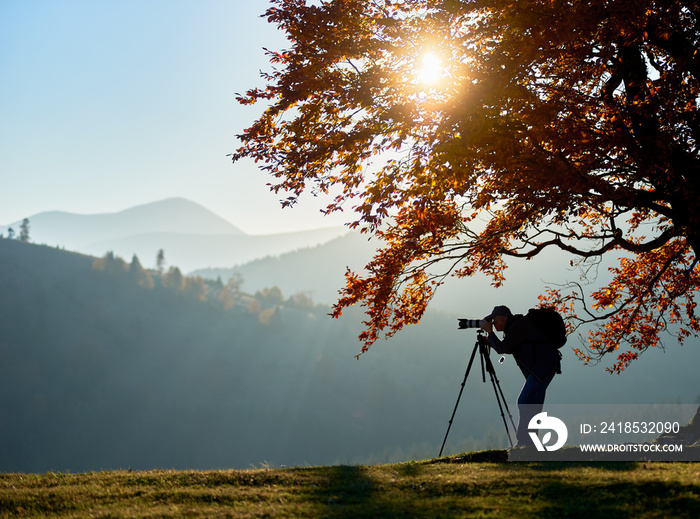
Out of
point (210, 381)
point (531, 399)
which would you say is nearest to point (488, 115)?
point (531, 399)

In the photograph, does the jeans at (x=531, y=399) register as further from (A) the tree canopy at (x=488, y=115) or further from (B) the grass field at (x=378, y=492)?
(A) the tree canopy at (x=488, y=115)

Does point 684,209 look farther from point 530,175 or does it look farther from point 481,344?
point 481,344

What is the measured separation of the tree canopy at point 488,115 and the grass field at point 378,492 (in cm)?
391

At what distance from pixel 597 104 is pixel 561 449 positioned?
599 centimetres

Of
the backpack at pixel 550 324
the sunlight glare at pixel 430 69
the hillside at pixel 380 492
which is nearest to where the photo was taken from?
the hillside at pixel 380 492

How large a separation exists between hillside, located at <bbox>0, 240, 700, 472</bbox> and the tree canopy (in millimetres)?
126845

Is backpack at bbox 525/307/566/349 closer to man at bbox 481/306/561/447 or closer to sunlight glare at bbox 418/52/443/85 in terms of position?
man at bbox 481/306/561/447

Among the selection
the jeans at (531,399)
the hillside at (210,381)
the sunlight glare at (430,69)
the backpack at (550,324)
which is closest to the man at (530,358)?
the jeans at (531,399)

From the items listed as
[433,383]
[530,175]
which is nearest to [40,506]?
[530,175]

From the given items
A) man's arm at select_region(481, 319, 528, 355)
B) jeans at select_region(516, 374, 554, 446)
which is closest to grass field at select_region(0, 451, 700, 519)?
jeans at select_region(516, 374, 554, 446)

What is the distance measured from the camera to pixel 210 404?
15362 centimetres

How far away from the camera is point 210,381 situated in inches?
6289

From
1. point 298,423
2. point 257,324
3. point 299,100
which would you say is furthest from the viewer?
point 257,324

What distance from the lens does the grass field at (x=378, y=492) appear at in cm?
543
